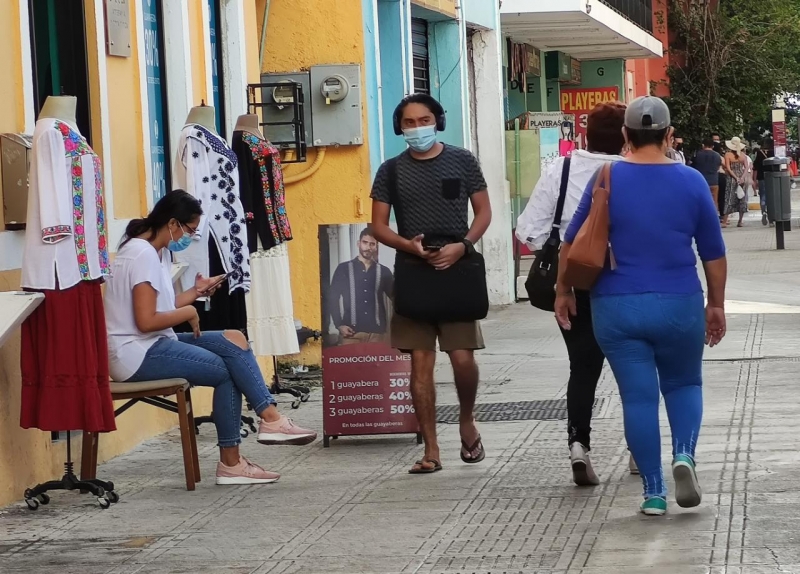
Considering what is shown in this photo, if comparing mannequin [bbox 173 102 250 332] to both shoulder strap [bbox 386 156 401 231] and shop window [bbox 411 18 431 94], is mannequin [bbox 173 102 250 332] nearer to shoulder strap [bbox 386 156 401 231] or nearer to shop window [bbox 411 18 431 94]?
shoulder strap [bbox 386 156 401 231]

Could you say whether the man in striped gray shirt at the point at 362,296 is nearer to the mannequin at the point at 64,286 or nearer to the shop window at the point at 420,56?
the mannequin at the point at 64,286

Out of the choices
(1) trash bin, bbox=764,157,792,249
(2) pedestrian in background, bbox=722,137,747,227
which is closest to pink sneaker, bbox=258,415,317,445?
(1) trash bin, bbox=764,157,792,249

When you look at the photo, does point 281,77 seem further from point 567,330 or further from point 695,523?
point 695,523

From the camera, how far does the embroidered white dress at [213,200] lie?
9.45 meters

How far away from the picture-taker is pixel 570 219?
7562 mm

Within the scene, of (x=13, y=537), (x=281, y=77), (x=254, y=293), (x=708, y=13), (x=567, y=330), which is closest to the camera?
(x=13, y=537)

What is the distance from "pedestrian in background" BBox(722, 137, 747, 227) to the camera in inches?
1337

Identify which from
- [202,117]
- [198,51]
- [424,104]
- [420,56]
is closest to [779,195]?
[420,56]

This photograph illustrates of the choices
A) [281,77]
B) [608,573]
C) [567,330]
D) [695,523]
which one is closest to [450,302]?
[567,330]

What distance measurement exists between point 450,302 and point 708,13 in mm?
37243

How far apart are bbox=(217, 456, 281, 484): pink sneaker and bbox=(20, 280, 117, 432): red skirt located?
2.70 ft

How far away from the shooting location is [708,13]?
144 ft

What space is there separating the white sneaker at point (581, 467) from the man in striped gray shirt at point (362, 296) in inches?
81.2

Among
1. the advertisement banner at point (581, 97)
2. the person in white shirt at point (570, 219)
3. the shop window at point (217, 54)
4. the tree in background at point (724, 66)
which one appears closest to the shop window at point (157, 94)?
the shop window at point (217, 54)
